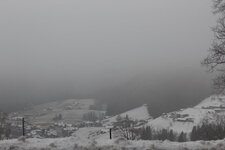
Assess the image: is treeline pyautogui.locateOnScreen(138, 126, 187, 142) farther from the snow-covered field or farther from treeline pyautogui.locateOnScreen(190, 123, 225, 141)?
the snow-covered field

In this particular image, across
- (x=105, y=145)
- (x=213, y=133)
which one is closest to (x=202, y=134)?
(x=213, y=133)

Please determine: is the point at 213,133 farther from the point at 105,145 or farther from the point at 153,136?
the point at 153,136

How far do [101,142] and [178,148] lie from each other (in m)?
3.47

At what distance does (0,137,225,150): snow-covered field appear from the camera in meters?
15.7

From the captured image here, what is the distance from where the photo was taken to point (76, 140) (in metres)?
16.8

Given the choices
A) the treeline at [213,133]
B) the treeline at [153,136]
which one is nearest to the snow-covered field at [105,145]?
the treeline at [213,133]

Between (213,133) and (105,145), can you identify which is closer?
(105,145)

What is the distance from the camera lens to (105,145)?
1619cm

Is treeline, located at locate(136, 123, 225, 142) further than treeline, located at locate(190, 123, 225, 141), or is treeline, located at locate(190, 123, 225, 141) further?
treeline, located at locate(136, 123, 225, 142)

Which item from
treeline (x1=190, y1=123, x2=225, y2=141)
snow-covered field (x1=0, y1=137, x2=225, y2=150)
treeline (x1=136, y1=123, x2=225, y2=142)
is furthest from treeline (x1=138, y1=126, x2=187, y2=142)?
snow-covered field (x1=0, y1=137, x2=225, y2=150)

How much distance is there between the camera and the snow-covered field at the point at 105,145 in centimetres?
1571

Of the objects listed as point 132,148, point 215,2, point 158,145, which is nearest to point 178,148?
point 158,145

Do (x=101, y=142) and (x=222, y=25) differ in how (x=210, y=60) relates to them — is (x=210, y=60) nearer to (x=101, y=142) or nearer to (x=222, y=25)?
(x=222, y=25)

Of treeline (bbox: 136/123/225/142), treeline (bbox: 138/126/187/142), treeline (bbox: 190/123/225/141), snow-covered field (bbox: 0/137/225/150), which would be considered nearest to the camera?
snow-covered field (bbox: 0/137/225/150)
